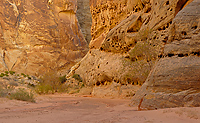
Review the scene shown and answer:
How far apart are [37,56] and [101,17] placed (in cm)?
1725

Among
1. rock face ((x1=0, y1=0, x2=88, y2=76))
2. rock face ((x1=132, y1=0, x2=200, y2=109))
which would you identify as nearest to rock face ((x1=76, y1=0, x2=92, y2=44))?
rock face ((x1=0, y1=0, x2=88, y2=76))

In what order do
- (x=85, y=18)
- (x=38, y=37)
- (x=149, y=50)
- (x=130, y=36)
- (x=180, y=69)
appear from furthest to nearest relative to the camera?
(x=85, y=18), (x=38, y=37), (x=130, y=36), (x=149, y=50), (x=180, y=69)

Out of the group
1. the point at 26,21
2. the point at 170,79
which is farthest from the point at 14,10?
the point at 170,79

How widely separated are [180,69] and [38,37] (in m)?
31.4

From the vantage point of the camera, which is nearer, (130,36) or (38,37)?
(130,36)

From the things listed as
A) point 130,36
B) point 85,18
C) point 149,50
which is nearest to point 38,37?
point 85,18

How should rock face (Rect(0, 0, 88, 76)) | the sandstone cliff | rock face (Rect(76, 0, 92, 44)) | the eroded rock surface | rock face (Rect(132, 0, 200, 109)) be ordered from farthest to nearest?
1. rock face (Rect(76, 0, 92, 44))
2. rock face (Rect(0, 0, 88, 76))
3. the eroded rock surface
4. the sandstone cliff
5. rock face (Rect(132, 0, 200, 109))

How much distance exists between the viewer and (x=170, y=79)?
178 inches

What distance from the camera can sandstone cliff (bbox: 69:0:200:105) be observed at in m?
4.38

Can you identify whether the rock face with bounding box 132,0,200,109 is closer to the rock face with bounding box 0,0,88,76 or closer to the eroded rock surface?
the eroded rock surface

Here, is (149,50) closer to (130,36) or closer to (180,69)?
(130,36)

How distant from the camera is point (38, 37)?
104 feet

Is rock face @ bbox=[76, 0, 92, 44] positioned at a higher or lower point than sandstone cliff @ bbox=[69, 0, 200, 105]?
higher

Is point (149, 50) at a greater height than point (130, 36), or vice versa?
point (130, 36)
